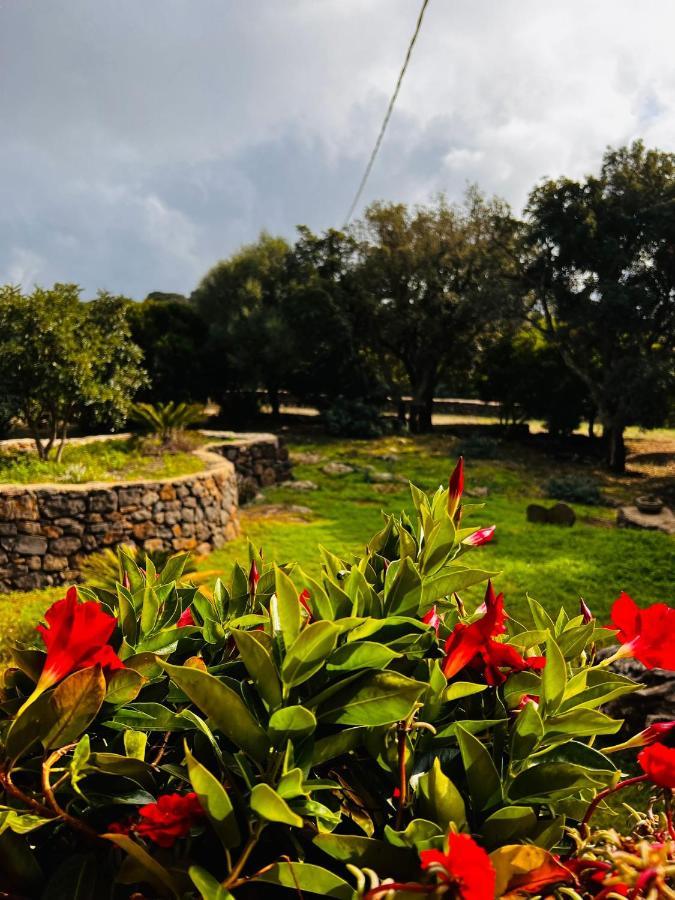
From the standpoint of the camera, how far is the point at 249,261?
22672 millimetres

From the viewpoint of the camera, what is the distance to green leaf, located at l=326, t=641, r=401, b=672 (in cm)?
72

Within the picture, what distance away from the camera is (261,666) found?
0.68 meters

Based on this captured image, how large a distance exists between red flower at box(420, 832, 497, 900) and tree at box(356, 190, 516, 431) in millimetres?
18634

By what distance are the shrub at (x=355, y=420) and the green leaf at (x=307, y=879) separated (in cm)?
1796

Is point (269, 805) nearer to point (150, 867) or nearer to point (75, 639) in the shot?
point (150, 867)

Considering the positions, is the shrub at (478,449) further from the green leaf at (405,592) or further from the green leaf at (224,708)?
the green leaf at (224,708)

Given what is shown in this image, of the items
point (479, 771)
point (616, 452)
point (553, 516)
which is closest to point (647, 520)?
point (553, 516)

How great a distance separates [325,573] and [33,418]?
8.79 metres

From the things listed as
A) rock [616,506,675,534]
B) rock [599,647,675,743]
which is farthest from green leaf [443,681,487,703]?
rock [616,506,675,534]

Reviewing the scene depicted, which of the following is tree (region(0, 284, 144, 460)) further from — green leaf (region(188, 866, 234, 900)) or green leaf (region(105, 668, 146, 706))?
green leaf (region(188, 866, 234, 900))

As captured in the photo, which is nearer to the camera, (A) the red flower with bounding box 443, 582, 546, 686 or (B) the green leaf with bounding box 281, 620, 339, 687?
(B) the green leaf with bounding box 281, 620, 339, 687

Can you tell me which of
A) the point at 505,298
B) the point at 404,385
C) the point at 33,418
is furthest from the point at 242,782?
the point at 404,385

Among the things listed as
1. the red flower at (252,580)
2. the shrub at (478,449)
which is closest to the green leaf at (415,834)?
the red flower at (252,580)

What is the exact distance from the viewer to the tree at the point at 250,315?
65.3ft
